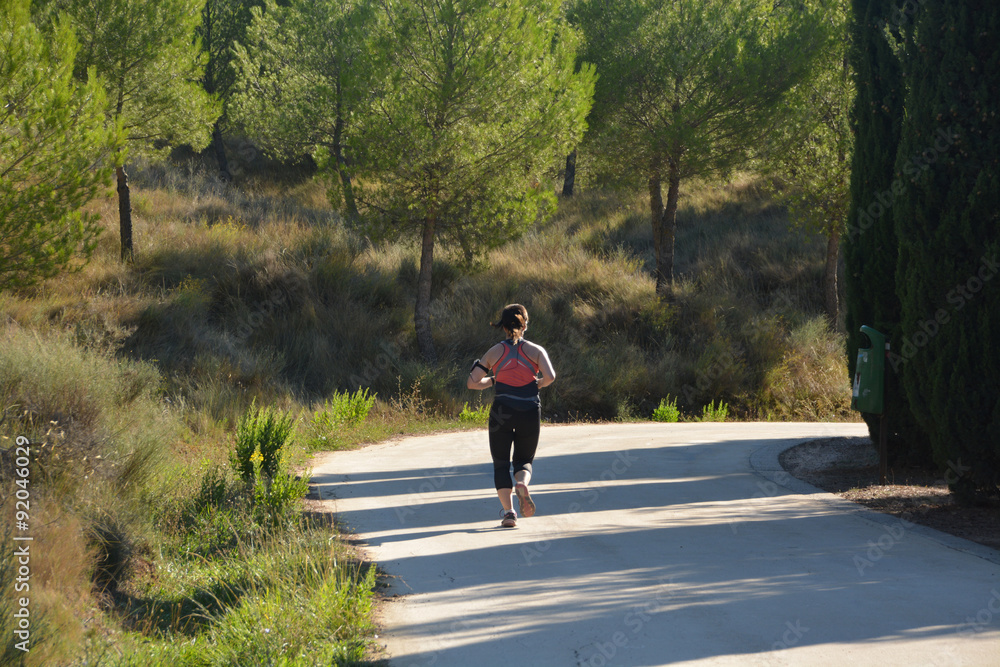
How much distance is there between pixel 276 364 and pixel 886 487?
1140 centimetres

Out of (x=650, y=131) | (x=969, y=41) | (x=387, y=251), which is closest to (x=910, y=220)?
(x=969, y=41)

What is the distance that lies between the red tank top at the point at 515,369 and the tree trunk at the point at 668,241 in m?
15.1

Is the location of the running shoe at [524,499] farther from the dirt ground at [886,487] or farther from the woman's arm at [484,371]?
the dirt ground at [886,487]

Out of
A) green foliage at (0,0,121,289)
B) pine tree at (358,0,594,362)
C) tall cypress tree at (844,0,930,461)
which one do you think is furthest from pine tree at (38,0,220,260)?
tall cypress tree at (844,0,930,461)

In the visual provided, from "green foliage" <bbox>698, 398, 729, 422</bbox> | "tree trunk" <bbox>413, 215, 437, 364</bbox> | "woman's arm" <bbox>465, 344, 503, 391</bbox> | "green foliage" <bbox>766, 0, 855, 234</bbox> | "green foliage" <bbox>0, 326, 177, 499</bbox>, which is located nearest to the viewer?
"green foliage" <bbox>0, 326, 177, 499</bbox>

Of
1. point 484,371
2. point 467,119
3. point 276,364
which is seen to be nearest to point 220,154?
point 467,119

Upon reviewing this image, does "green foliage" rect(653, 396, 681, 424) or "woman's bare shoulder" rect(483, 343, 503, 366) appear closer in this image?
"woman's bare shoulder" rect(483, 343, 503, 366)

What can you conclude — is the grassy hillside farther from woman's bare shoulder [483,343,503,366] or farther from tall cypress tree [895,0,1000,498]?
tall cypress tree [895,0,1000,498]

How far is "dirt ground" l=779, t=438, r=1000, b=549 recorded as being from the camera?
22.1ft

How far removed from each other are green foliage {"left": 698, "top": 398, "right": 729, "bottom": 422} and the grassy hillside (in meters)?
0.51

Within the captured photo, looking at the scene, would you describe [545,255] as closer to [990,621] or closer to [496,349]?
[496,349]

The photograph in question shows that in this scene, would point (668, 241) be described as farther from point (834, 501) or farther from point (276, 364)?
point (834, 501)

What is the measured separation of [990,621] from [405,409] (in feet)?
35.1

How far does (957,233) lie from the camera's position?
6.99 meters
